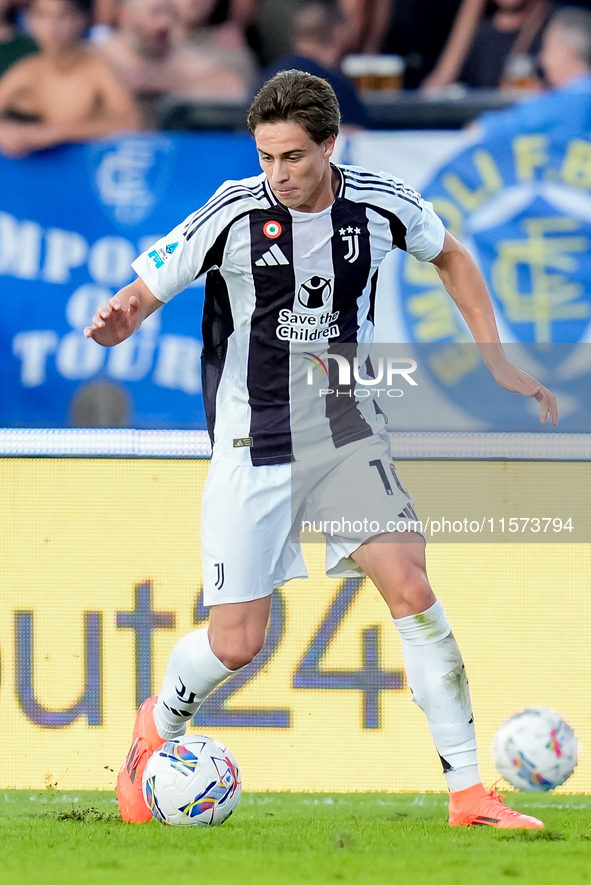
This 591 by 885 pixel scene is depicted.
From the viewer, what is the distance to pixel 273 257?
10.9ft

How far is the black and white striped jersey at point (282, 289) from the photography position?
3.34 metres

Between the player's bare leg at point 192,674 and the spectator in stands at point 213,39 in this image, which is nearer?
the player's bare leg at point 192,674

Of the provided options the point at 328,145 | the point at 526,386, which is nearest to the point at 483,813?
the point at 526,386

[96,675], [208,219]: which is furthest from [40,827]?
[208,219]

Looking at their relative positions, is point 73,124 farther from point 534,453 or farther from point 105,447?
point 534,453

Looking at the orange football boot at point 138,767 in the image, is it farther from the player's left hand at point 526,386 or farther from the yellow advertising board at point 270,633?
the player's left hand at point 526,386

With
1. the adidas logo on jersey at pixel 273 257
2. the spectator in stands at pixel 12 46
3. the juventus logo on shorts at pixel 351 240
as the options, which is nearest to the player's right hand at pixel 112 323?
the adidas logo on jersey at pixel 273 257

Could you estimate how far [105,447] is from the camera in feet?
13.7

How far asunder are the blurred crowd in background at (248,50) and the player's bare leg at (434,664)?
2.77 metres

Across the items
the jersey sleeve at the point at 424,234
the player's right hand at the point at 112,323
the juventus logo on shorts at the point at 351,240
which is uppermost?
the jersey sleeve at the point at 424,234

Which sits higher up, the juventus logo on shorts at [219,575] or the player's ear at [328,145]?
the player's ear at [328,145]

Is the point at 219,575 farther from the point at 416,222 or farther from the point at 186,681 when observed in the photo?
the point at 416,222

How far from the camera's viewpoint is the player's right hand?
10.3 feet

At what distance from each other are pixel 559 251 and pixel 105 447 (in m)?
2.24
